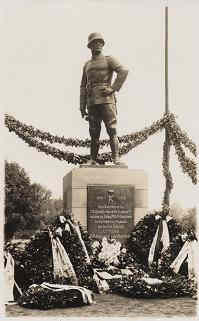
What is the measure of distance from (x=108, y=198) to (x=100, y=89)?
72.7 inches

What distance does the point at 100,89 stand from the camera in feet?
29.9

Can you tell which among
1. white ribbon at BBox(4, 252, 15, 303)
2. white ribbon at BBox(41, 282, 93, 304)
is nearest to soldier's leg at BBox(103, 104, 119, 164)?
white ribbon at BBox(4, 252, 15, 303)

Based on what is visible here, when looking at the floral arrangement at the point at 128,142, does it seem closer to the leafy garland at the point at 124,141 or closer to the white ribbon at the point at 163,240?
the leafy garland at the point at 124,141

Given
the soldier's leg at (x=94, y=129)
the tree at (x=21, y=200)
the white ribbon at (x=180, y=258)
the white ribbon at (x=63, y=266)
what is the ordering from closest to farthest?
1. the white ribbon at (x=63, y=266)
2. the white ribbon at (x=180, y=258)
3. the soldier's leg at (x=94, y=129)
4. the tree at (x=21, y=200)

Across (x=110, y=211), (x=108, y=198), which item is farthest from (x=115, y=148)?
(x=110, y=211)

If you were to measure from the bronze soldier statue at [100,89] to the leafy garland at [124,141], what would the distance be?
3.96 feet

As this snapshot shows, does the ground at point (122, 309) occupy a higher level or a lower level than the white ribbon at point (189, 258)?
lower

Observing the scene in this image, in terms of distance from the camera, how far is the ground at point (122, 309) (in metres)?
7.12

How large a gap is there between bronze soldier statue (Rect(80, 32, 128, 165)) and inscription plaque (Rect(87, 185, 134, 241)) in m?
0.57

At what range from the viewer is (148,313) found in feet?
23.6

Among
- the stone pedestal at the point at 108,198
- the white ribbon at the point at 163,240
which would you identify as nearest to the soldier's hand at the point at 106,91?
the stone pedestal at the point at 108,198

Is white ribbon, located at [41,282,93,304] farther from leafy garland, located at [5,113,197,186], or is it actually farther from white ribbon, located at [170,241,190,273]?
leafy garland, located at [5,113,197,186]

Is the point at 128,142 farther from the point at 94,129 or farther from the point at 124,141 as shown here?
the point at 94,129

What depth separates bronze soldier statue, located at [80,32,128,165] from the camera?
352 inches
